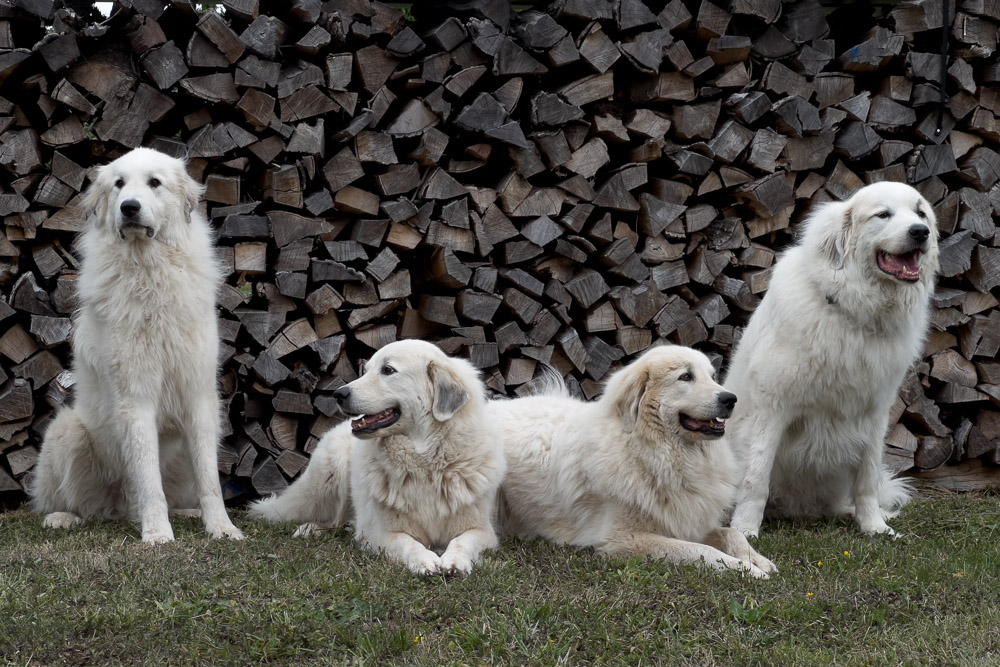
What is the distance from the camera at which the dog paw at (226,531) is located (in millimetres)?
4418

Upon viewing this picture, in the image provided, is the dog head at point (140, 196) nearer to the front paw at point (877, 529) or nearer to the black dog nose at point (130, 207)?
the black dog nose at point (130, 207)

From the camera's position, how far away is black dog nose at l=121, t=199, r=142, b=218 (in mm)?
4332

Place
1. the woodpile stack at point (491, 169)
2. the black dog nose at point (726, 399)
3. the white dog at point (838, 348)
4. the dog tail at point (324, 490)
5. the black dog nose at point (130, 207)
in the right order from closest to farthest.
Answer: the black dog nose at point (726, 399), the black dog nose at point (130, 207), the white dog at point (838, 348), the dog tail at point (324, 490), the woodpile stack at point (491, 169)

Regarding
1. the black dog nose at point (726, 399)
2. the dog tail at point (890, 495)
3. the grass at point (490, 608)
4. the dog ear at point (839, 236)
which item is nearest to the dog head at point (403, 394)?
the grass at point (490, 608)

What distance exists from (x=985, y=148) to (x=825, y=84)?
3.95ft

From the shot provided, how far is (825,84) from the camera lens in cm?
596

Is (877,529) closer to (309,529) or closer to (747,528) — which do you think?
(747,528)

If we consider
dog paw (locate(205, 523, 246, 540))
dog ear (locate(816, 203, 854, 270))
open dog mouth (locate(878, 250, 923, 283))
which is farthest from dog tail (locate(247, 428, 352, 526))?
open dog mouth (locate(878, 250, 923, 283))

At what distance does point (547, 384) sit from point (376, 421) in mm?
1415

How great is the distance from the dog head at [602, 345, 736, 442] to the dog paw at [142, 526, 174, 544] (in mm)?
2164

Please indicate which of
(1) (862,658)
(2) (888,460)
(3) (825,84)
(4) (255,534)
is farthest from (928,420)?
(4) (255,534)

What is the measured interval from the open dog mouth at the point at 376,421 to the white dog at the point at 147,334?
892 mm

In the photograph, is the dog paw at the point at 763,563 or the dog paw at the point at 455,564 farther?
the dog paw at the point at 763,563

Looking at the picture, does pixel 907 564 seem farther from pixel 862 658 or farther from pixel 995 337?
pixel 995 337
